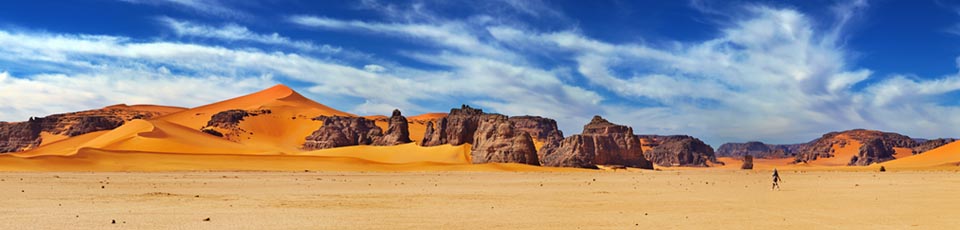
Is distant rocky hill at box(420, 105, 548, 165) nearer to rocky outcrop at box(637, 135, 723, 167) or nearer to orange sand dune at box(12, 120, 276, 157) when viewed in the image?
orange sand dune at box(12, 120, 276, 157)

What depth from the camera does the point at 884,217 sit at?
16438 millimetres

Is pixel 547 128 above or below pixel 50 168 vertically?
above

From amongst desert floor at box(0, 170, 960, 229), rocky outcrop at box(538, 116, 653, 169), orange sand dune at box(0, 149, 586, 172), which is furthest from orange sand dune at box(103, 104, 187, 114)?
desert floor at box(0, 170, 960, 229)

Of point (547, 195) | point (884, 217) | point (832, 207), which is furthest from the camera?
point (547, 195)

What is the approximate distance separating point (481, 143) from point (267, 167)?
21100 millimetres

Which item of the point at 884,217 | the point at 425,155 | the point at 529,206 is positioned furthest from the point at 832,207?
the point at 425,155

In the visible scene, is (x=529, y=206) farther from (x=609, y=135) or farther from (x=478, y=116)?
(x=609, y=135)

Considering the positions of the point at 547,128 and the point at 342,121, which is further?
the point at 547,128

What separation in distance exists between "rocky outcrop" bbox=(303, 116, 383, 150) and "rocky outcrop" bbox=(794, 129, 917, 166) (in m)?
79.9

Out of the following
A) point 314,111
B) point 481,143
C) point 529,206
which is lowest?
point 529,206

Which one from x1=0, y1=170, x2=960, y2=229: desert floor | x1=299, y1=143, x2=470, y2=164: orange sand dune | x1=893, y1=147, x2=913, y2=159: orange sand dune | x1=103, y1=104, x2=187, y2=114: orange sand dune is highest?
x1=103, y1=104, x2=187, y2=114: orange sand dune

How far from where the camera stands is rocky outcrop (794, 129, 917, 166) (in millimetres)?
128000

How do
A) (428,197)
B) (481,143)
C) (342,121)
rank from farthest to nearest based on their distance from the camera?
(342,121), (481,143), (428,197)

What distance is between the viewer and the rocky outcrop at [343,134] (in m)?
101
